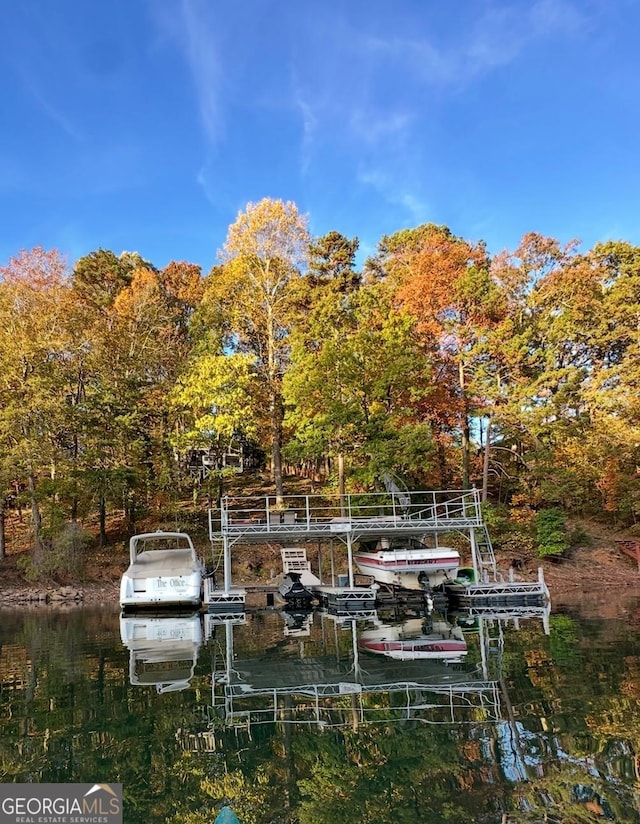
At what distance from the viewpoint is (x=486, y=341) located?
27.5 metres

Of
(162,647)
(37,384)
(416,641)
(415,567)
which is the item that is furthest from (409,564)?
(37,384)

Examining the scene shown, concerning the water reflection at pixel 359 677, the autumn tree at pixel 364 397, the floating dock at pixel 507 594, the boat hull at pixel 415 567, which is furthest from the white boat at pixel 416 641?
the autumn tree at pixel 364 397

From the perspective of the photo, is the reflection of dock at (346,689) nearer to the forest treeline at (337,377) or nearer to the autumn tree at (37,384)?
the forest treeline at (337,377)

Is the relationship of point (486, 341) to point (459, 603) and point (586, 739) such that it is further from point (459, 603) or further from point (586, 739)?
point (586, 739)

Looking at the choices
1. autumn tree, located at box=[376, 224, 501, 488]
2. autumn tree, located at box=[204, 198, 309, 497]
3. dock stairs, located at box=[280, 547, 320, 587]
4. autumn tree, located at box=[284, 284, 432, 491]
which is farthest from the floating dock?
autumn tree, located at box=[204, 198, 309, 497]

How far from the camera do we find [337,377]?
1009 inches

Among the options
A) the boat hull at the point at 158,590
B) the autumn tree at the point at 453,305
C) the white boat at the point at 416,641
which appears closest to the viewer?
the white boat at the point at 416,641

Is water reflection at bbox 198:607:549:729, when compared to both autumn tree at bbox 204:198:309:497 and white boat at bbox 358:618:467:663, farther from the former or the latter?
autumn tree at bbox 204:198:309:497

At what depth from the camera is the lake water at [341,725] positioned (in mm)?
5035

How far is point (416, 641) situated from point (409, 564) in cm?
661

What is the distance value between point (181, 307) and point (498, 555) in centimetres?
2397

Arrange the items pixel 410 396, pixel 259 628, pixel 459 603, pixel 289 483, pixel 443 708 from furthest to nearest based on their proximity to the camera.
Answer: pixel 289 483 < pixel 410 396 < pixel 459 603 < pixel 259 628 < pixel 443 708

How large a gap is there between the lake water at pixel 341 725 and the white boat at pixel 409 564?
244 inches

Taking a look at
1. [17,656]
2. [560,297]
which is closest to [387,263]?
[560,297]
